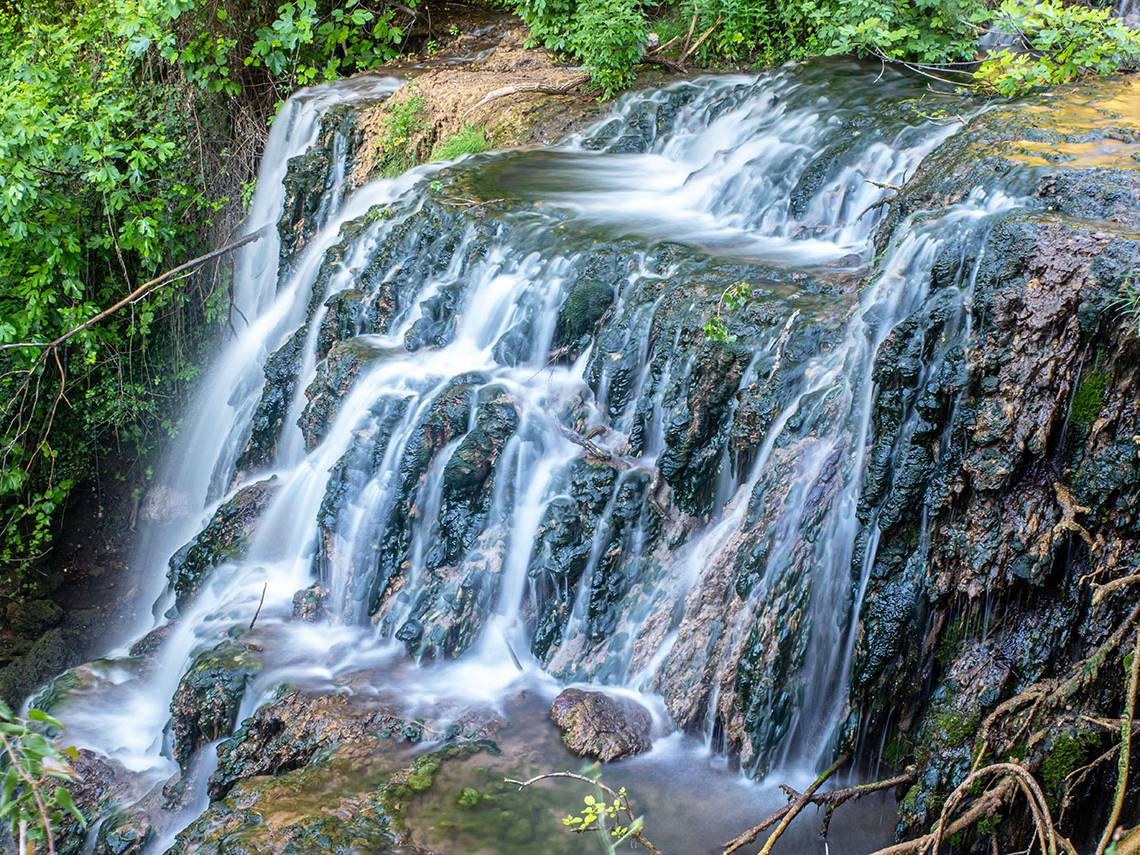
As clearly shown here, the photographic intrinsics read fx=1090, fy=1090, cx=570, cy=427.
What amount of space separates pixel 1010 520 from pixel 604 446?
2368mm

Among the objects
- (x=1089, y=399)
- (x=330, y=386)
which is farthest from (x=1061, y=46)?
(x=330, y=386)

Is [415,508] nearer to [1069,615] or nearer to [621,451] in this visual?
[621,451]

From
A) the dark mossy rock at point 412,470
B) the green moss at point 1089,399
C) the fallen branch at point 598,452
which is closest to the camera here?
the green moss at point 1089,399

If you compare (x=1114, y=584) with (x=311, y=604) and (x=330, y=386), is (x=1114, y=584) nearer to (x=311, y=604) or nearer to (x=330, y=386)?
(x=311, y=604)

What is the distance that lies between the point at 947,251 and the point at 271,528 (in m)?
4.38

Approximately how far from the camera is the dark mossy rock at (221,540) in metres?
6.89

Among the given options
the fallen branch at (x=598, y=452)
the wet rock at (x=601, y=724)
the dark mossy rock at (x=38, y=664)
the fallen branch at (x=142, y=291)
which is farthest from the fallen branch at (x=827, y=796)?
the fallen branch at (x=142, y=291)

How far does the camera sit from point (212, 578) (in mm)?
6746

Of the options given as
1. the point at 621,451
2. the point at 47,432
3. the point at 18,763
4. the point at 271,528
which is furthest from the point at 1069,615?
the point at 47,432

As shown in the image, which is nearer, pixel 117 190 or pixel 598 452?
pixel 598 452

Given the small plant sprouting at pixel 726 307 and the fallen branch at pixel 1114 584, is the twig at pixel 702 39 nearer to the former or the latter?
the small plant sprouting at pixel 726 307

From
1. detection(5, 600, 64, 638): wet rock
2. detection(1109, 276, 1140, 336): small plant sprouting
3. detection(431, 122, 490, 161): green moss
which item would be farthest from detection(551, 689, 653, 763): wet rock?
detection(5, 600, 64, 638): wet rock

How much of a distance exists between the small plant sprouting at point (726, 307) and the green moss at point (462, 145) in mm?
3798

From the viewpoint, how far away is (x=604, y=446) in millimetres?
5898
